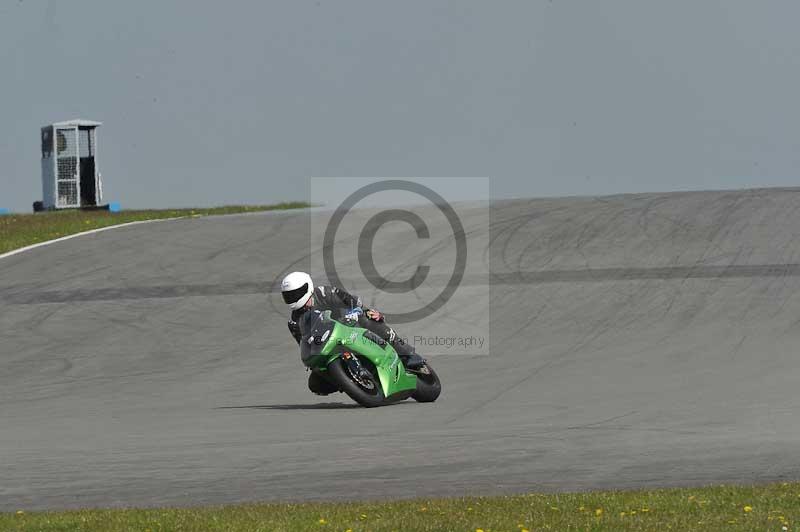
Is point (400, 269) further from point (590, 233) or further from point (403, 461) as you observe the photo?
point (403, 461)

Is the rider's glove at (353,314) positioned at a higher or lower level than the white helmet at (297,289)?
lower

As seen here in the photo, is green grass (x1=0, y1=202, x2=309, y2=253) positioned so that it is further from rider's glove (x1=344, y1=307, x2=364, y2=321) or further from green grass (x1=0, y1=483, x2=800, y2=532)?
green grass (x1=0, y1=483, x2=800, y2=532)

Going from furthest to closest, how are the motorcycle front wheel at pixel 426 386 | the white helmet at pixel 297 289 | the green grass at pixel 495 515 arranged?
the motorcycle front wheel at pixel 426 386 < the white helmet at pixel 297 289 < the green grass at pixel 495 515

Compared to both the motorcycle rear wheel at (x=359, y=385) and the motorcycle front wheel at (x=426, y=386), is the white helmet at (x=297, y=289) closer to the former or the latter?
the motorcycle rear wheel at (x=359, y=385)

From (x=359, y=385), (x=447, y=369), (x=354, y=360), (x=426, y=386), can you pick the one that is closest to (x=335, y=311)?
(x=354, y=360)

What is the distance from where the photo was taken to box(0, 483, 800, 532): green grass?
758 centimetres

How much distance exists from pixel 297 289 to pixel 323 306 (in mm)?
Answer: 329

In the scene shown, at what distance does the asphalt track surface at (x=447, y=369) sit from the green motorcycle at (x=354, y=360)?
0.32m

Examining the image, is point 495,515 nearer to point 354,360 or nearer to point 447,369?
point 354,360

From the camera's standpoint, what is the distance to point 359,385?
13906 millimetres

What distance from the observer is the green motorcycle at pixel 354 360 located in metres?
13.7

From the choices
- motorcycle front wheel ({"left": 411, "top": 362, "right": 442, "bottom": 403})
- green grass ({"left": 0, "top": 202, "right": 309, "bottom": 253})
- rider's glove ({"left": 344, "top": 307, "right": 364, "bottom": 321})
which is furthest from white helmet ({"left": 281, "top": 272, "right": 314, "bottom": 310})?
green grass ({"left": 0, "top": 202, "right": 309, "bottom": 253})

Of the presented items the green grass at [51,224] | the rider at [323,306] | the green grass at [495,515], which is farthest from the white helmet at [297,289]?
the green grass at [51,224]

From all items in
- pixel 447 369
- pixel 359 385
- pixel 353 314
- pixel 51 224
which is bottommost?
pixel 447 369
